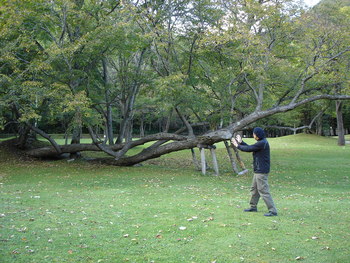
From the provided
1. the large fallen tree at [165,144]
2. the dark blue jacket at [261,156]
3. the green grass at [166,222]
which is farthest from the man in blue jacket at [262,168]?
the large fallen tree at [165,144]

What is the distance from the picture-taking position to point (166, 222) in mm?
7074

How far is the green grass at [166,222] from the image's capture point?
5297 millimetres

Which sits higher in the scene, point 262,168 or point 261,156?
point 261,156

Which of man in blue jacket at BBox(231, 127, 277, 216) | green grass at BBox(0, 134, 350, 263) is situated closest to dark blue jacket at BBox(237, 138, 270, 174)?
man in blue jacket at BBox(231, 127, 277, 216)

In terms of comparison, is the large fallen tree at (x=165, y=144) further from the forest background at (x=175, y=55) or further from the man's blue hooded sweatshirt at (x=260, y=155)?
the man's blue hooded sweatshirt at (x=260, y=155)

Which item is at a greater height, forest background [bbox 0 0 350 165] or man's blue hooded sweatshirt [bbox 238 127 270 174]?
forest background [bbox 0 0 350 165]

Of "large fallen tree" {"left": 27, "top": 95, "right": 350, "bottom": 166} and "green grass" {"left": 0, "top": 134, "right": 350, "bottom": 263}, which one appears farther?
"large fallen tree" {"left": 27, "top": 95, "right": 350, "bottom": 166}

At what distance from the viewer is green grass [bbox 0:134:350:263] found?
5297 mm

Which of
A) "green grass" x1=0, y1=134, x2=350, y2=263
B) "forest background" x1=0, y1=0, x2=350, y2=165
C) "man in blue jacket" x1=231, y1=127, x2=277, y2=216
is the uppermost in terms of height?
"forest background" x1=0, y1=0, x2=350, y2=165

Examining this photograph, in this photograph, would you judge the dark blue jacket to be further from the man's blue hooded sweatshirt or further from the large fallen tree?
the large fallen tree

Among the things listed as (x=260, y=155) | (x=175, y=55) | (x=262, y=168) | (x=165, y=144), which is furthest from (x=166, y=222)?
(x=175, y=55)

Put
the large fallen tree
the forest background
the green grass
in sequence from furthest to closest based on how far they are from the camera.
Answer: the large fallen tree → the forest background → the green grass

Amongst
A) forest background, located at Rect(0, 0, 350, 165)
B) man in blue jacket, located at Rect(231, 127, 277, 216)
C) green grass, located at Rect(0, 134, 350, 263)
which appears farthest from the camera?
forest background, located at Rect(0, 0, 350, 165)

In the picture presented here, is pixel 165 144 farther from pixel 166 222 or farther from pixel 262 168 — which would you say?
pixel 166 222
